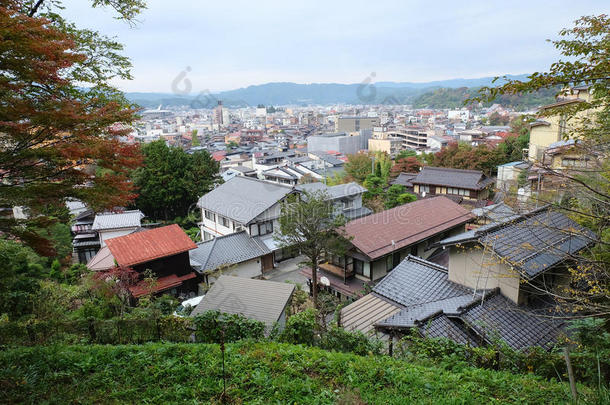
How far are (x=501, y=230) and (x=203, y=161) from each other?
81.0 ft

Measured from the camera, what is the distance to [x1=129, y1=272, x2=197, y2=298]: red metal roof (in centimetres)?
1397

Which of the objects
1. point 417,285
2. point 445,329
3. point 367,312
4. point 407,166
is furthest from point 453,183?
point 445,329

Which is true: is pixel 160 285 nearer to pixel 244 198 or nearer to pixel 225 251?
pixel 225 251

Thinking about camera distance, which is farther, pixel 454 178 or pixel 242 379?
pixel 454 178

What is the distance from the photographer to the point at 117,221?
73.2 ft

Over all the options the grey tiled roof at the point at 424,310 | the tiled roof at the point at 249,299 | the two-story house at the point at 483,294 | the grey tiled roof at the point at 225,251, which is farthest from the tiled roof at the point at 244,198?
the grey tiled roof at the point at 424,310

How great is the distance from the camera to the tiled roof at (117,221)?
21.7m

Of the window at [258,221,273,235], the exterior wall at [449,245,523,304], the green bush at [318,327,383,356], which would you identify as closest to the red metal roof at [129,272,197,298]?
the window at [258,221,273,235]

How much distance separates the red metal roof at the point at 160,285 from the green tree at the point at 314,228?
519 cm

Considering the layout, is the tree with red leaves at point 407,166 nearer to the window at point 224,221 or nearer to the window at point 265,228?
the window at point 265,228

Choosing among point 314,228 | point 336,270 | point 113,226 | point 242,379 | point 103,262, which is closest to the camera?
point 242,379

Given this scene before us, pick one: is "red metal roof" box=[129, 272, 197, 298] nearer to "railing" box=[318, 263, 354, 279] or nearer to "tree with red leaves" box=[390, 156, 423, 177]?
"railing" box=[318, 263, 354, 279]

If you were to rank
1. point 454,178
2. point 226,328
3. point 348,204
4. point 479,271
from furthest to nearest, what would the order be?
point 454,178
point 348,204
point 479,271
point 226,328

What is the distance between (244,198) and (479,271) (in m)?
15.3
